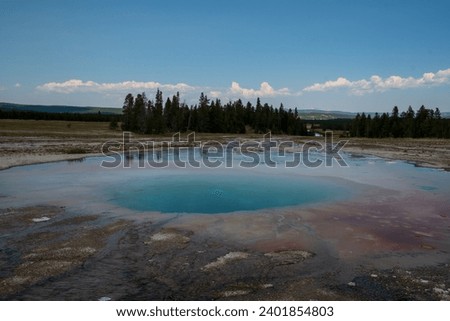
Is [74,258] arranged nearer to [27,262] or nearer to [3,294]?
[27,262]

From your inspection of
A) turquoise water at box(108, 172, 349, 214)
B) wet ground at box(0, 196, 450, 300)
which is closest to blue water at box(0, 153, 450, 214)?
turquoise water at box(108, 172, 349, 214)

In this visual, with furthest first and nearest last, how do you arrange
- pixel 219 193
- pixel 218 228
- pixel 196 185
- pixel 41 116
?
pixel 41 116
pixel 196 185
pixel 219 193
pixel 218 228

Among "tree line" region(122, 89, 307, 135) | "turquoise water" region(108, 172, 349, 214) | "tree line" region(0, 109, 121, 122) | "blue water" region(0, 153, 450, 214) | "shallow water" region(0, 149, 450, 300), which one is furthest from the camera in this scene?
"tree line" region(0, 109, 121, 122)

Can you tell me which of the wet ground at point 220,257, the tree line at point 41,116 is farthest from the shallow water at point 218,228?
the tree line at point 41,116

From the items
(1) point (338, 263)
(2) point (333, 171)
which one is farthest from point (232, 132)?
(1) point (338, 263)

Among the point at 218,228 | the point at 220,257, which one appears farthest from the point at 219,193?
the point at 220,257

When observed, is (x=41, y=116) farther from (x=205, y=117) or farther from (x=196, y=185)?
(x=196, y=185)

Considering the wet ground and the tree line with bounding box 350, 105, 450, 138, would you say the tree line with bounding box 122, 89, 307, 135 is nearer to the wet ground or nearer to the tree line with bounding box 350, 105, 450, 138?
the tree line with bounding box 350, 105, 450, 138
